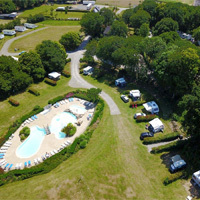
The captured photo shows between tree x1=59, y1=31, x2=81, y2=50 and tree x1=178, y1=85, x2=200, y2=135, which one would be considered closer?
tree x1=178, y1=85, x2=200, y2=135

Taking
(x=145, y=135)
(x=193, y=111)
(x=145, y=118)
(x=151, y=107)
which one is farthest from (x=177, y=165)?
(x=151, y=107)

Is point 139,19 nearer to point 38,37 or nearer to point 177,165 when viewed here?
point 38,37

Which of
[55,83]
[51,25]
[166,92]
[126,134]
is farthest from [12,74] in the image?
[51,25]

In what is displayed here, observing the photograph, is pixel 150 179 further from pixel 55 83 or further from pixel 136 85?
pixel 55 83

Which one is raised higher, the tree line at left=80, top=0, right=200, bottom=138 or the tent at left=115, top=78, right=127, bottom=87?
the tree line at left=80, top=0, right=200, bottom=138

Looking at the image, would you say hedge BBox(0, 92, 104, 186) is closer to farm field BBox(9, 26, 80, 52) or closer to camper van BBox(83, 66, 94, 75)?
camper van BBox(83, 66, 94, 75)

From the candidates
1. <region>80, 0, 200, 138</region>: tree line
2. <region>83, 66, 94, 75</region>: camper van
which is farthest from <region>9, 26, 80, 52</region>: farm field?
<region>83, 66, 94, 75</region>: camper van
